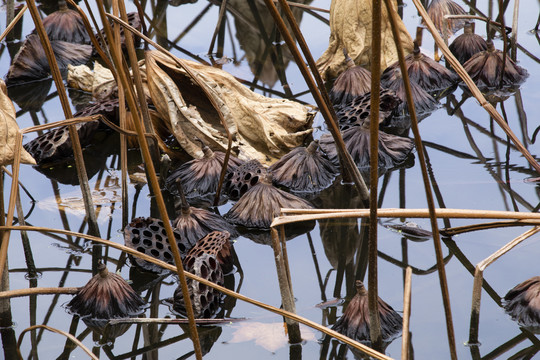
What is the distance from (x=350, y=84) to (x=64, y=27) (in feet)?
5.81

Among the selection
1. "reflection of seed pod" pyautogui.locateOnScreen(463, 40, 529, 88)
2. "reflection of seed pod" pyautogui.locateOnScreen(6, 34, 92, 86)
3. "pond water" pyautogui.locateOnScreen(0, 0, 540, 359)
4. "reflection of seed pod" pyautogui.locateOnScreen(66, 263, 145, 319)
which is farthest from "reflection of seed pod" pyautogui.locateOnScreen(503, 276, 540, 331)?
"reflection of seed pod" pyautogui.locateOnScreen(6, 34, 92, 86)

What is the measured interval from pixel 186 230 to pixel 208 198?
1.24 ft

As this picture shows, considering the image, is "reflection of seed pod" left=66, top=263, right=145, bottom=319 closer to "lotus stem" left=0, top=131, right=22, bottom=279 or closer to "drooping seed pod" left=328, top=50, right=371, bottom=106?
"lotus stem" left=0, top=131, right=22, bottom=279

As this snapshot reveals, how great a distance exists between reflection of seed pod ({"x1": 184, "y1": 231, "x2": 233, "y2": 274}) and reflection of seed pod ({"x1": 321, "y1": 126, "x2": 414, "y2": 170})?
74cm

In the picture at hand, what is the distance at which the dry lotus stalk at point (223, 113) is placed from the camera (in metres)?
2.65

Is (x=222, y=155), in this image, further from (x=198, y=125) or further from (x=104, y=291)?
(x=104, y=291)

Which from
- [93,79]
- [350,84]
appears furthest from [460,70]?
[93,79]

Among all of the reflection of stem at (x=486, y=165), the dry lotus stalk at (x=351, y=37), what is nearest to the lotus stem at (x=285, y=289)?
the reflection of stem at (x=486, y=165)

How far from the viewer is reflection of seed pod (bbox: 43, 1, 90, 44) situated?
388 cm

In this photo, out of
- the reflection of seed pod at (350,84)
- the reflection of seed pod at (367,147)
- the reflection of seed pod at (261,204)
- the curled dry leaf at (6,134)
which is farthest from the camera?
the reflection of seed pod at (350,84)

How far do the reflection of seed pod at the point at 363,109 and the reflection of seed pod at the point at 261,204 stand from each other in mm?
575

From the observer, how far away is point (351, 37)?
3314 mm

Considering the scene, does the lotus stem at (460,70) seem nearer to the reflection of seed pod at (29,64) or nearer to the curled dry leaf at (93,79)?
the curled dry leaf at (93,79)

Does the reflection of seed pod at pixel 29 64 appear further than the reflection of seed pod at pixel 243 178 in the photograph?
Yes
